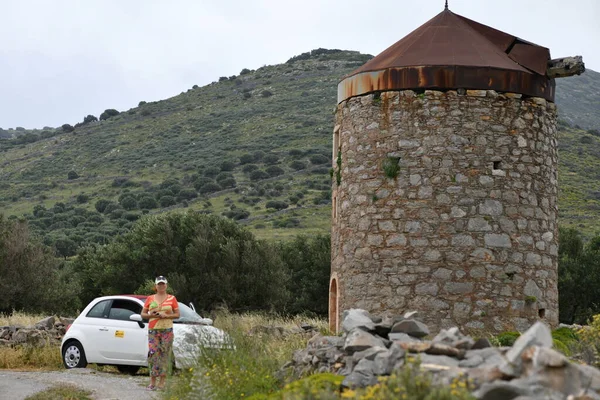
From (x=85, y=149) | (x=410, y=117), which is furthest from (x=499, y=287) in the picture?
(x=85, y=149)

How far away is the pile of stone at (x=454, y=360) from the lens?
5.96 m

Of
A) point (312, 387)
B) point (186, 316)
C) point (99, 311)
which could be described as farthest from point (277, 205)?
point (312, 387)

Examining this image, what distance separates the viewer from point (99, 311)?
15.5 metres

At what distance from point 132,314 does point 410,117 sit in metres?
5.89

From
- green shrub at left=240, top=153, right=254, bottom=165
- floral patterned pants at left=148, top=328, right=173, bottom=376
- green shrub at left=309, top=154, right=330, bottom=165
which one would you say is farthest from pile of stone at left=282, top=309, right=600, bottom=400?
green shrub at left=240, top=153, right=254, bottom=165

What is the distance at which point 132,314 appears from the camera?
50.1 ft

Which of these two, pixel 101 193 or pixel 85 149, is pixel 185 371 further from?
pixel 85 149

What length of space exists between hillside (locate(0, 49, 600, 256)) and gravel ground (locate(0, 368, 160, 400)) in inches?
1138

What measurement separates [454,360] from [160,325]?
582 cm

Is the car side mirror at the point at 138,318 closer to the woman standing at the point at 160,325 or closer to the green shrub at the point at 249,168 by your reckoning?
the woman standing at the point at 160,325

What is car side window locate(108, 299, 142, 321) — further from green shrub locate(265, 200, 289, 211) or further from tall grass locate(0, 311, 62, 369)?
green shrub locate(265, 200, 289, 211)

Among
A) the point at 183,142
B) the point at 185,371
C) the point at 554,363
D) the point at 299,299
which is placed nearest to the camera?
the point at 554,363

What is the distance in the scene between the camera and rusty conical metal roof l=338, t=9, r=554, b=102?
13570 millimetres

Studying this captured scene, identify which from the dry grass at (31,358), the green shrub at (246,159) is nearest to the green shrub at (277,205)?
the green shrub at (246,159)
